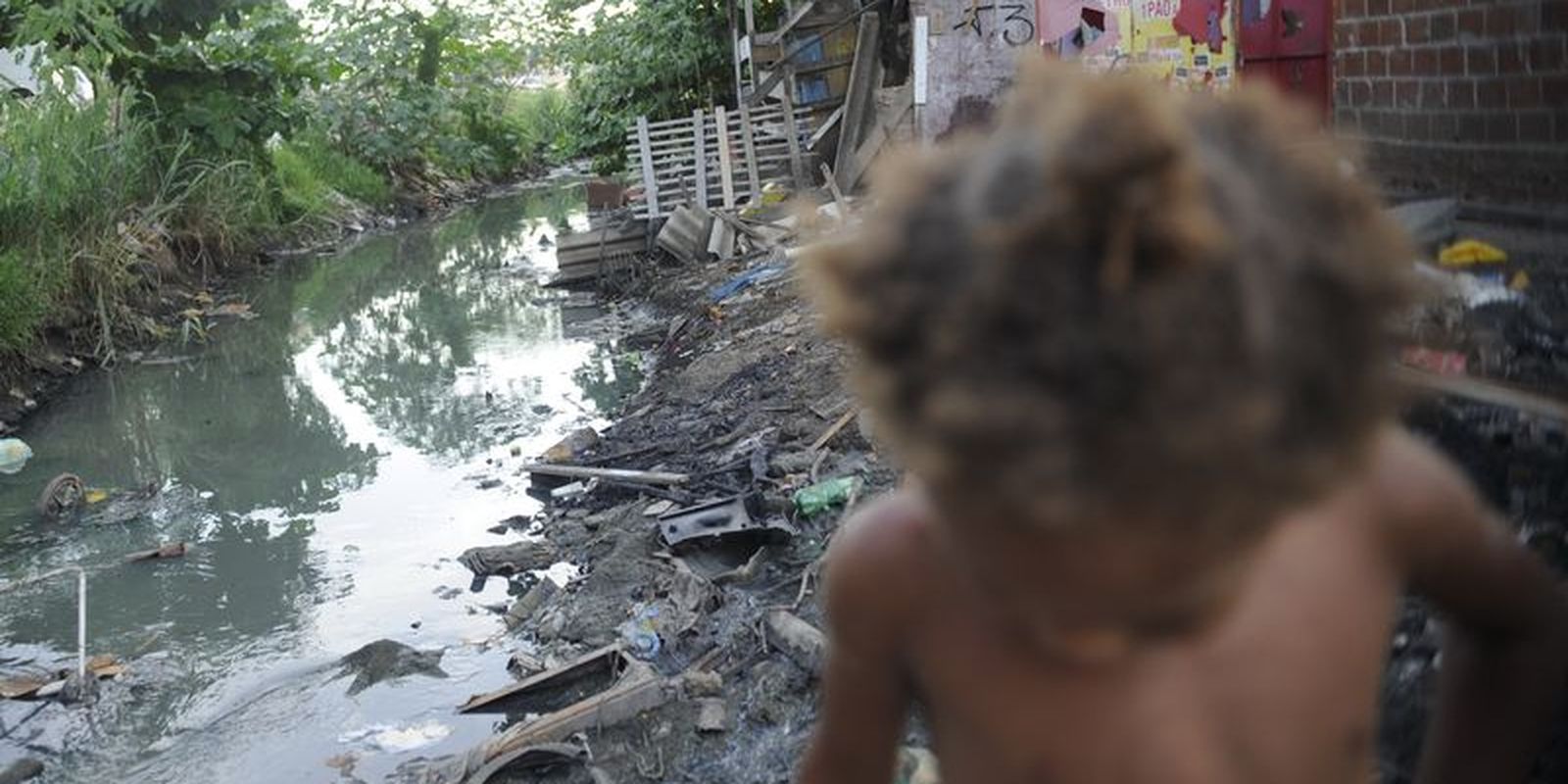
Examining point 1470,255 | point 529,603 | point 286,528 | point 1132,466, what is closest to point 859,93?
point 286,528

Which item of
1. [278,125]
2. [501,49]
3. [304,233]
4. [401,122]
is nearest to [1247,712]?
[278,125]

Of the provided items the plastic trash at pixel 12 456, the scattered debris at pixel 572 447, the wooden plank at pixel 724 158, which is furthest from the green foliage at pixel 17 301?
the wooden plank at pixel 724 158

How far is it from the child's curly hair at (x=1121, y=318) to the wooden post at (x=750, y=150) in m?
12.7

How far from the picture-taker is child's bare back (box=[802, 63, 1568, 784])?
774 millimetres

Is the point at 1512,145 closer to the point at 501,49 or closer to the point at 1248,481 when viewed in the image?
the point at 1248,481

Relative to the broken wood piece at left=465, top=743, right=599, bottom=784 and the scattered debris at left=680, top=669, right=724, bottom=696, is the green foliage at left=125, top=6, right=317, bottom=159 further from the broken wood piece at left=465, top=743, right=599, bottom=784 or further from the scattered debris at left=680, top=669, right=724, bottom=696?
the broken wood piece at left=465, top=743, right=599, bottom=784

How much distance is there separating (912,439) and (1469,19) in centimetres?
317

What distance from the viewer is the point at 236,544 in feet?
23.9

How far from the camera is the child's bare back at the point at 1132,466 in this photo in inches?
30.5

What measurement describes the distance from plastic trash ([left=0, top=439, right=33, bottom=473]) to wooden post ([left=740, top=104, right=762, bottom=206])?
690cm

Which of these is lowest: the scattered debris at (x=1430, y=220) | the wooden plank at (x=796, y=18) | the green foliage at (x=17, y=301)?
the green foliage at (x=17, y=301)

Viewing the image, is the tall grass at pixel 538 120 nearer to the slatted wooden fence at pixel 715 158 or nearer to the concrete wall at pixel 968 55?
the slatted wooden fence at pixel 715 158

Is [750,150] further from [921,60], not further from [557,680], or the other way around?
[557,680]

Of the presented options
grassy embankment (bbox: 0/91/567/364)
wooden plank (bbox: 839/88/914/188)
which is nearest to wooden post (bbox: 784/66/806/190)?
wooden plank (bbox: 839/88/914/188)
